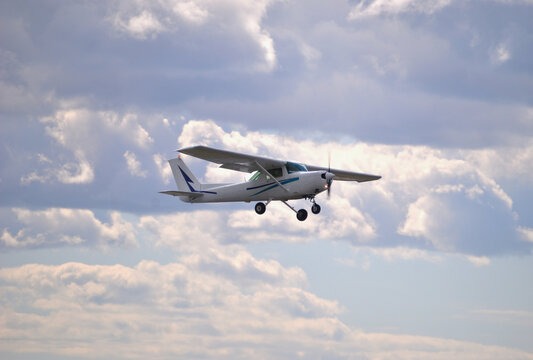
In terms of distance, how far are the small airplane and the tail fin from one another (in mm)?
914

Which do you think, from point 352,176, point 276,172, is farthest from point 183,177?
point 352,176

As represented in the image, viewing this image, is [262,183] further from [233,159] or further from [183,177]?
[183,177]

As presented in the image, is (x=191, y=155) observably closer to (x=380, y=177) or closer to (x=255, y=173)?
(x=255, y=173)

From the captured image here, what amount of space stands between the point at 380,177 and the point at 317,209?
A: 40.9 feet

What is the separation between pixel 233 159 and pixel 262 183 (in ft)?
7.89

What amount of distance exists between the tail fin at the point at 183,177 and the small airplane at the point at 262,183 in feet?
3.00

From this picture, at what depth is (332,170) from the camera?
69.3m

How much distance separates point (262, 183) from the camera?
63531 millimetres

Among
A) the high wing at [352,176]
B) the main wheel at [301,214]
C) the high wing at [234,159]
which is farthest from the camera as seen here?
the high wing at [352,176]

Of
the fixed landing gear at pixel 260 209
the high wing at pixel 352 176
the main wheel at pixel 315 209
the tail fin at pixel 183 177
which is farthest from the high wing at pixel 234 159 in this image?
the tail fin at pixel 183 177

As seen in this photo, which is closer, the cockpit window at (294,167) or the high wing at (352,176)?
the cockpit window at (294,167)

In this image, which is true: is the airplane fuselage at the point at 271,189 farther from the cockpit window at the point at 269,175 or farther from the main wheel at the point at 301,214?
the main wheel at the point at 301,214

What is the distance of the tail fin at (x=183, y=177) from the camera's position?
6943 cm

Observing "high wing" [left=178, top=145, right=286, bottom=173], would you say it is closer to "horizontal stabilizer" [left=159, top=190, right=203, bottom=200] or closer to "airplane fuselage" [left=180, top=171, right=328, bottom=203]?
"airplane fuselage" [left=180, top=171, right=328, bottom=203]
